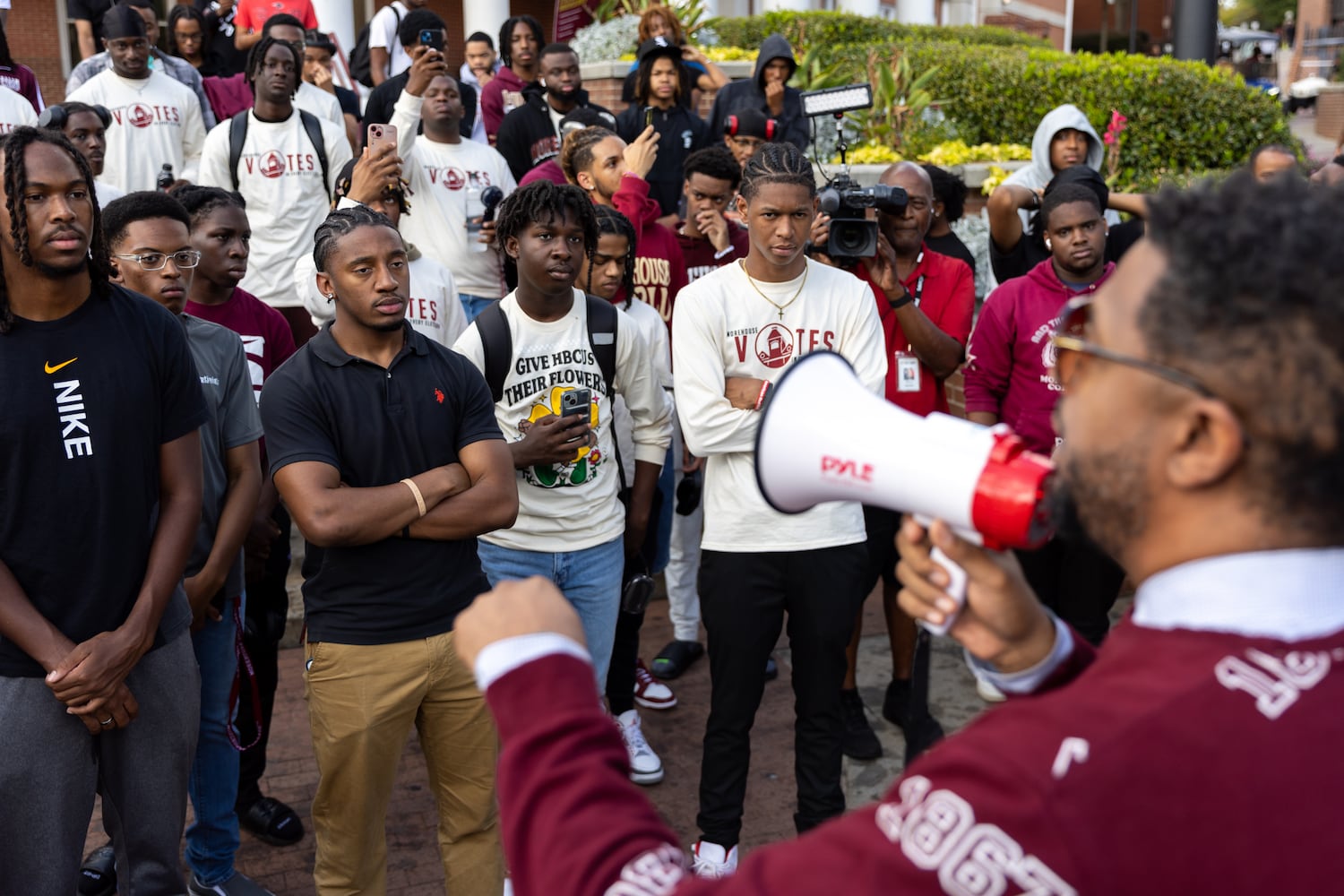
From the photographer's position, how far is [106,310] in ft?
10.5

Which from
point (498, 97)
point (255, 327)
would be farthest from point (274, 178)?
point (498, 97)

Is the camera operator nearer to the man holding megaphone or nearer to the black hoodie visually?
the black hoodie

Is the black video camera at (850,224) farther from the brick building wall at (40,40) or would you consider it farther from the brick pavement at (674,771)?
the brick building wall at (40,40)

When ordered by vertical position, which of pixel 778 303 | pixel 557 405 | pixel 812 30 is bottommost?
pixel 557 405

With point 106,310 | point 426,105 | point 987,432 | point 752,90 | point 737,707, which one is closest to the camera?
point 987,432

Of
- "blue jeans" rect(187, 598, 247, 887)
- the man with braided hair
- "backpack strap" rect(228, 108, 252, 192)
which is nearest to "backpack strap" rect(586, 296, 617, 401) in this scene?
the man with braided hair

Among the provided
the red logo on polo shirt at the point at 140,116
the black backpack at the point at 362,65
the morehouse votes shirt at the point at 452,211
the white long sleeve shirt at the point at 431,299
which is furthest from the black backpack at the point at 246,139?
the black backpack at the point at 362,65

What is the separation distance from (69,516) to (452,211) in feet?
12.0

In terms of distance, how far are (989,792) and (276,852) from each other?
379cm

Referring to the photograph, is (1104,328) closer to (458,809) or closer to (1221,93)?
(458,809)

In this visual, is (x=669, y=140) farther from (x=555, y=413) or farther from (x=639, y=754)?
(x=639, y=754)

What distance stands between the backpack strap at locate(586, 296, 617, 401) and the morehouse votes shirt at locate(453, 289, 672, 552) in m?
0.02

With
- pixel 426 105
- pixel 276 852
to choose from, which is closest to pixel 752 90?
pixel 426 105

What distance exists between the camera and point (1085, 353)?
1495 mm
